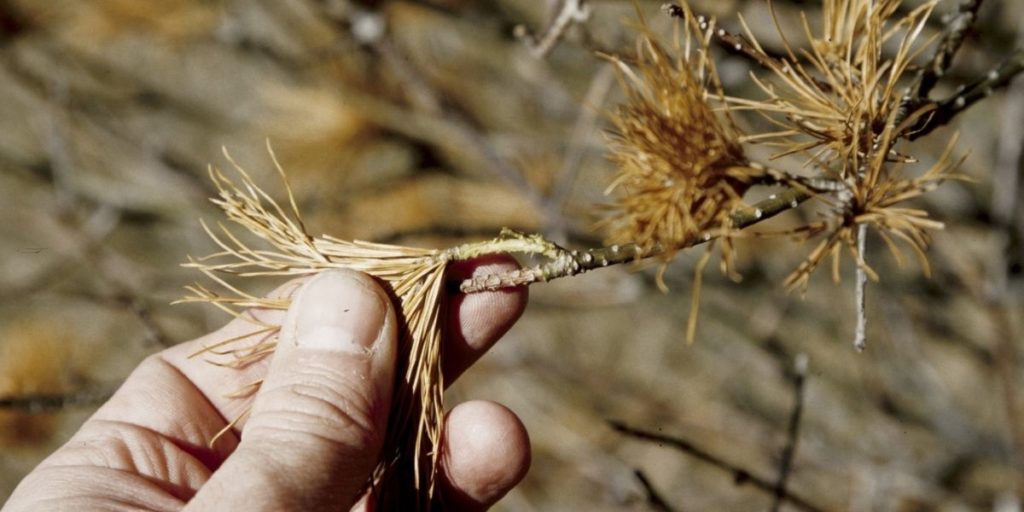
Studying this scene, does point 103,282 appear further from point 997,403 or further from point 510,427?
point 997,403

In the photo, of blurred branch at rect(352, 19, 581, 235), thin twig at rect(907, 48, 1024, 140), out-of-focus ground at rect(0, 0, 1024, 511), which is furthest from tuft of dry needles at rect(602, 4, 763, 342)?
out-of-focus ground at rect(0, 0, 1024, 511)

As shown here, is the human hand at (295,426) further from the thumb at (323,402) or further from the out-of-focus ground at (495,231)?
the out-of-focus ground at (495,231)

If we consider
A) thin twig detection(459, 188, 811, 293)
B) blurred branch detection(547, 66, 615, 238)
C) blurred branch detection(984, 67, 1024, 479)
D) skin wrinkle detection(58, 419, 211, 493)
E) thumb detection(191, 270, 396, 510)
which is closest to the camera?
thin twig detection(459, 188, 811, 293)

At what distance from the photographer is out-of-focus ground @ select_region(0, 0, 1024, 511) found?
4.49 ft

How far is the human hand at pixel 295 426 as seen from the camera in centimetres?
49

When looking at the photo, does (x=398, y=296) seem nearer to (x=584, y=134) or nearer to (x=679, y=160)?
(x=679, y=160)

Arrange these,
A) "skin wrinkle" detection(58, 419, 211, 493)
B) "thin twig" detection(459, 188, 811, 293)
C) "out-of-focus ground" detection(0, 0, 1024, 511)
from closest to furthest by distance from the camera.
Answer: "thin twig" detection(459, 188, 811, 293) → "skin wrinkle" detection(58, 419, 211, 493) → "out-of-focus ground" detection(0, 0, 1024, 511)

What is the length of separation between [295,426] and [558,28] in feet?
1.15

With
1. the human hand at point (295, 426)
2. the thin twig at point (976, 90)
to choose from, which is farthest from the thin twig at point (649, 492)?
the thin twig at point (976, 90)

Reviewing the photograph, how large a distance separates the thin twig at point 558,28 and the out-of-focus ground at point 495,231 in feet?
2.30

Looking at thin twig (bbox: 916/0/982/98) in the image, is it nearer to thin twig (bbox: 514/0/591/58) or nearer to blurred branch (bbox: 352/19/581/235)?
thin twig (bbox: 514/0/591/58)

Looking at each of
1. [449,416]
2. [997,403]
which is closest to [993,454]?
[997,403]

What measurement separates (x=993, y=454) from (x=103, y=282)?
169cm

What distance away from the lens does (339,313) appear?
50 cm
